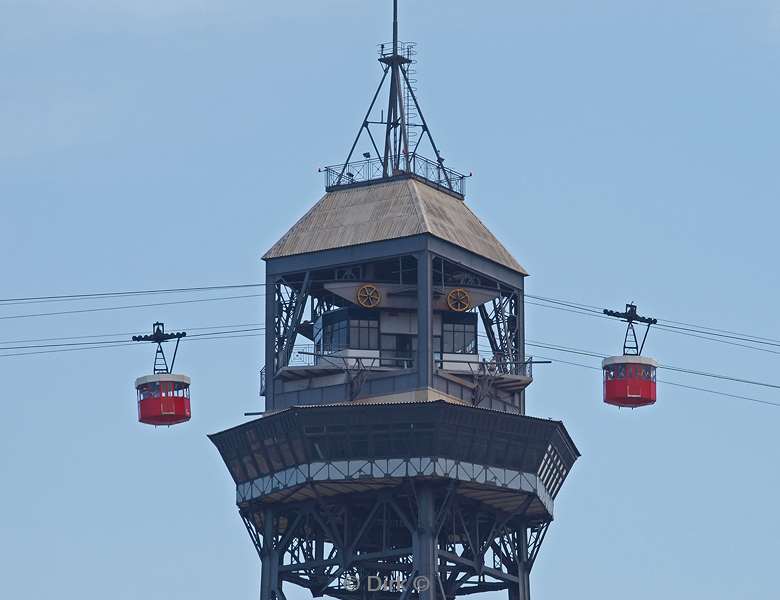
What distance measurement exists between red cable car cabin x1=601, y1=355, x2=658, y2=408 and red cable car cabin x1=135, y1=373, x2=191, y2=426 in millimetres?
23442

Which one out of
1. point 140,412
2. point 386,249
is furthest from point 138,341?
point 386,249

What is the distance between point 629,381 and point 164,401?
25.7 meters

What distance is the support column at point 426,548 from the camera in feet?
645

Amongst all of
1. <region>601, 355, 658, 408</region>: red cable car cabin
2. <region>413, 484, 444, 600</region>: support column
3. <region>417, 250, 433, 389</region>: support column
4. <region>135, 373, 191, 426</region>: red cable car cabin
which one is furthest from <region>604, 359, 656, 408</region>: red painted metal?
<region>135, 373, 191, 426</region>: red cable car cabin

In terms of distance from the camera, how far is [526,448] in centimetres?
19962

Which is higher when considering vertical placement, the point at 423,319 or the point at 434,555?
the point at 423,319

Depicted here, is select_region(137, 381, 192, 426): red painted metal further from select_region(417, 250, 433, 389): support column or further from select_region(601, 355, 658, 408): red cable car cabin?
select_region(601, 355, 658, 408): red cable car cabin

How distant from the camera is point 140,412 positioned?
19400 centimetres

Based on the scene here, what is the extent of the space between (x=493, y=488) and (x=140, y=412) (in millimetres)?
20649

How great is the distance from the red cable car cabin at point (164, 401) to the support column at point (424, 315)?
44.6 ft

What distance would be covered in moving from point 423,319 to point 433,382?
372 cm

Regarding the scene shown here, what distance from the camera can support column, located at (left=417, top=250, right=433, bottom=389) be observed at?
197 metres

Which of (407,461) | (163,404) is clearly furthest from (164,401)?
(407,461)

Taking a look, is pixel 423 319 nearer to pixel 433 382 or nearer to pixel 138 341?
pixel 433 382
